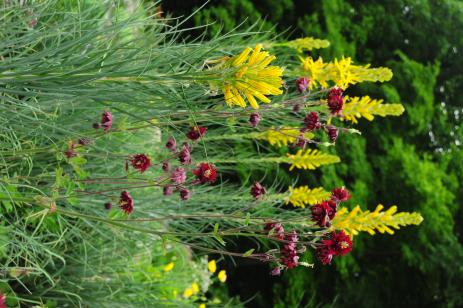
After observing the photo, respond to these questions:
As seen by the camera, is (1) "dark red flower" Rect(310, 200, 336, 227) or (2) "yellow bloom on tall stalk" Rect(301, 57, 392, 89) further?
(2) "yellow bloom on tall stalk" Rect(301, 57, 392, 89)

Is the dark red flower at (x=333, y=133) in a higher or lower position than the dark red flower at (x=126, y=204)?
higher

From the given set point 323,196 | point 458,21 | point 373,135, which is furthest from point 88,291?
point 458,21

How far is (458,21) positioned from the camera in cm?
574

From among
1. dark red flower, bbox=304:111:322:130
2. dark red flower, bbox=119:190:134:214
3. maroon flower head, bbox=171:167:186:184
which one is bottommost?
dark red flower, bbox=119:190:134:214

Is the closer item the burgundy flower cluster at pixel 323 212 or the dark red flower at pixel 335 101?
the burgundy flower cluster at pixel 323 212

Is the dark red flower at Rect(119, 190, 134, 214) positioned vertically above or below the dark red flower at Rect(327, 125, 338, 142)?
below

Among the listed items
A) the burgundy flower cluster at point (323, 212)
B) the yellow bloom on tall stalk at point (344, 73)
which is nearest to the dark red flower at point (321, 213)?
the burgundy flower cluster at point (323, 212)

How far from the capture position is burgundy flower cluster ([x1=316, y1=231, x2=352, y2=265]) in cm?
150

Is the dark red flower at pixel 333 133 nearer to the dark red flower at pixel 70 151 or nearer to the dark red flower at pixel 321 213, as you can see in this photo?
the dark red flower at pixel 321 213

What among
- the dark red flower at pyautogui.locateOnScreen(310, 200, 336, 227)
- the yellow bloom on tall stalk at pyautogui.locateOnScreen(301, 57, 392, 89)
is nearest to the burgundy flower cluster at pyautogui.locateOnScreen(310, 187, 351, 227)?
the dark red flower at pyautogui.locateOnScreen(310, 200, 336, 227)

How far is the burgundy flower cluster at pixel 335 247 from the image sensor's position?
1.50 metres

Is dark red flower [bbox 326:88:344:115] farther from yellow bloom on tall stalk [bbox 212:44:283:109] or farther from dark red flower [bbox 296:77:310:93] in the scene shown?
yellow bloom on tall stalk [bbox 212:44:283:109]

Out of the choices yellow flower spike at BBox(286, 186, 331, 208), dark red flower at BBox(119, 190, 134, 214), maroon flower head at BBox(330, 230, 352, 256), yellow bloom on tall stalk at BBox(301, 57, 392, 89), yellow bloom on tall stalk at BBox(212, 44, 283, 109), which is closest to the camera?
yellow bloom on tall stalk at BBox(212, 44, 283, 109)

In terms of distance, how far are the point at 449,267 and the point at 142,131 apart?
315 cm
